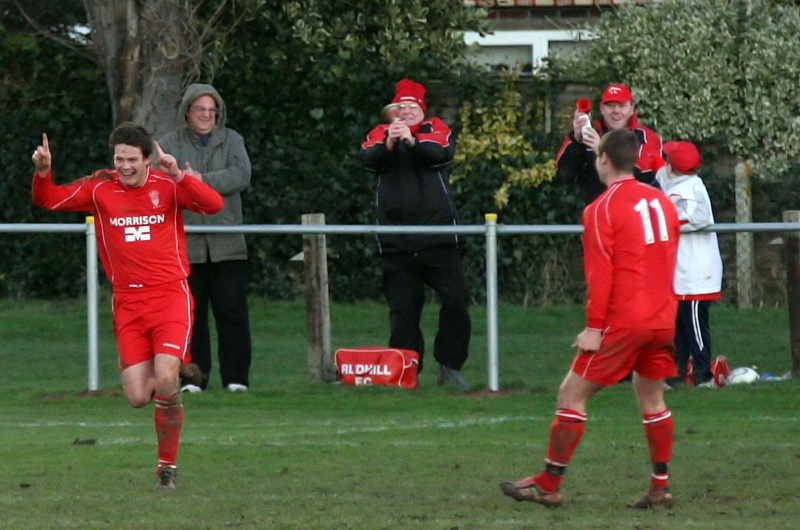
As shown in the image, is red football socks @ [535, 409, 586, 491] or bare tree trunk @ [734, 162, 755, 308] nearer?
red football socks @ [535, 409, 586, 491]

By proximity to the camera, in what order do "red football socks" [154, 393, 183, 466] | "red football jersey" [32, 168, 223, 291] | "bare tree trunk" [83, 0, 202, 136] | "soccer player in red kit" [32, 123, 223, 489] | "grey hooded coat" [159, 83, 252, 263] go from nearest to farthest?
"red football socks" [154, 393, 183, 466] → "soccer player in red kit" [32, 123, 223, 489] → "red football jersey" [32, 168, 223, 291] → "grey hooded coat" [159, 83, 252, 263] → "bare tree trunk" [83, 0, 202, 136]

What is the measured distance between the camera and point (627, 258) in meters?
7.10

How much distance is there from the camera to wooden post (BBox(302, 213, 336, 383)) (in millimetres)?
12312

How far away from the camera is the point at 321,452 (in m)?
8.91

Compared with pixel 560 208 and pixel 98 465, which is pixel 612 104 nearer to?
pixel 98 465

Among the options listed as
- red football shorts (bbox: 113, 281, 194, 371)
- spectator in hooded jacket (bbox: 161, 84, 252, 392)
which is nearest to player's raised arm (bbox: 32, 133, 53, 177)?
red football shorts (bbox: 113, 281, 194, 371)

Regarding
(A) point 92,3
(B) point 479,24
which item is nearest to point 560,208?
(B) point 479,24

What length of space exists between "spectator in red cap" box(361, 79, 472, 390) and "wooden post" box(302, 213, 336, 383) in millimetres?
567

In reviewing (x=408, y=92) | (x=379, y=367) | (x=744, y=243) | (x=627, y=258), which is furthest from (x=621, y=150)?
(x=744, y=243)

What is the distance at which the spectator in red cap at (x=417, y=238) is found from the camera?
11.6 meters

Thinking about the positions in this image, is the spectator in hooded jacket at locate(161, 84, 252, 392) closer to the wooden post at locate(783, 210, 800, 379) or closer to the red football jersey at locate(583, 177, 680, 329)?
the wooden post at locate(783, 210, 800, 379)

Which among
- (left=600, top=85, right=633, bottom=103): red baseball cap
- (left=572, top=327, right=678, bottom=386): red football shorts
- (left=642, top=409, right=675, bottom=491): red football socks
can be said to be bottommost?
(left=642, top=409, right=675, bottom=491): red football socks

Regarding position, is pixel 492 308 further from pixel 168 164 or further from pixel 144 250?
pixel 168 164

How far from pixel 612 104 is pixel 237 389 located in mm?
3345
